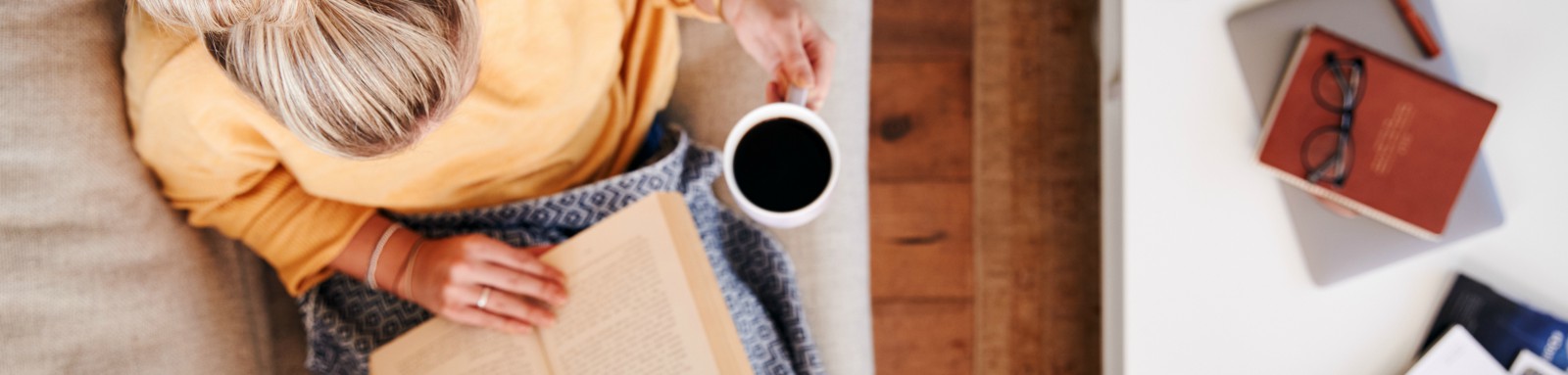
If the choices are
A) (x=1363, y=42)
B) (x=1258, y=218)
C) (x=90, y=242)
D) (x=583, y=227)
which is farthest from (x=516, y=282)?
(x=1363, y=42)

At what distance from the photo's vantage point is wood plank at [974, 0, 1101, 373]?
1.34 meters

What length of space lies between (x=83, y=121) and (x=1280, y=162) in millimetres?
976

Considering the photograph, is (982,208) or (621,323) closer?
(621,323)

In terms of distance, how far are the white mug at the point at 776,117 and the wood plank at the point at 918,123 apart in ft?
2.31

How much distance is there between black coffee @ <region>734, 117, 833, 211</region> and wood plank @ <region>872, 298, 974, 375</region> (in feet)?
2.39

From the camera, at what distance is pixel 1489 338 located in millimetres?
713

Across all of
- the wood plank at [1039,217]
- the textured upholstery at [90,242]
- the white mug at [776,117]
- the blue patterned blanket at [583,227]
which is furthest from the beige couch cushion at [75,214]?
the wood plank at [1039,217]

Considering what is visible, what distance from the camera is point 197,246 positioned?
30.4 inches

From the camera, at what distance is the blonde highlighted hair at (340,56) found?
0.41 m

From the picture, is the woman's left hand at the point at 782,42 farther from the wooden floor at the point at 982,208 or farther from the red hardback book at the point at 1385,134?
the wooden floor at the point at 982,208

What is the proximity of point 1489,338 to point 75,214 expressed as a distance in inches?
46.5

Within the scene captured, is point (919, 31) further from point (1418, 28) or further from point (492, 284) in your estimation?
point (492, 284)

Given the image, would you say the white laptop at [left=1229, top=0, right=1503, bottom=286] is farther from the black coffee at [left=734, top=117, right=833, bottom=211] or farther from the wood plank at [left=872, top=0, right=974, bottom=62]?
the wood plank at [left=872, top=0, right=974, bottom=62]

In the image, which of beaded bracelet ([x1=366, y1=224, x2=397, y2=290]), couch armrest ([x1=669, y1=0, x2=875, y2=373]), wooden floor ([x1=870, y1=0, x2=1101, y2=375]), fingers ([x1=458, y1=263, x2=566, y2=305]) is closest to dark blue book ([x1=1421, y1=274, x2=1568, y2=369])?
couch armrest ([x1=669, y1=0, x2=875, y2=373])
